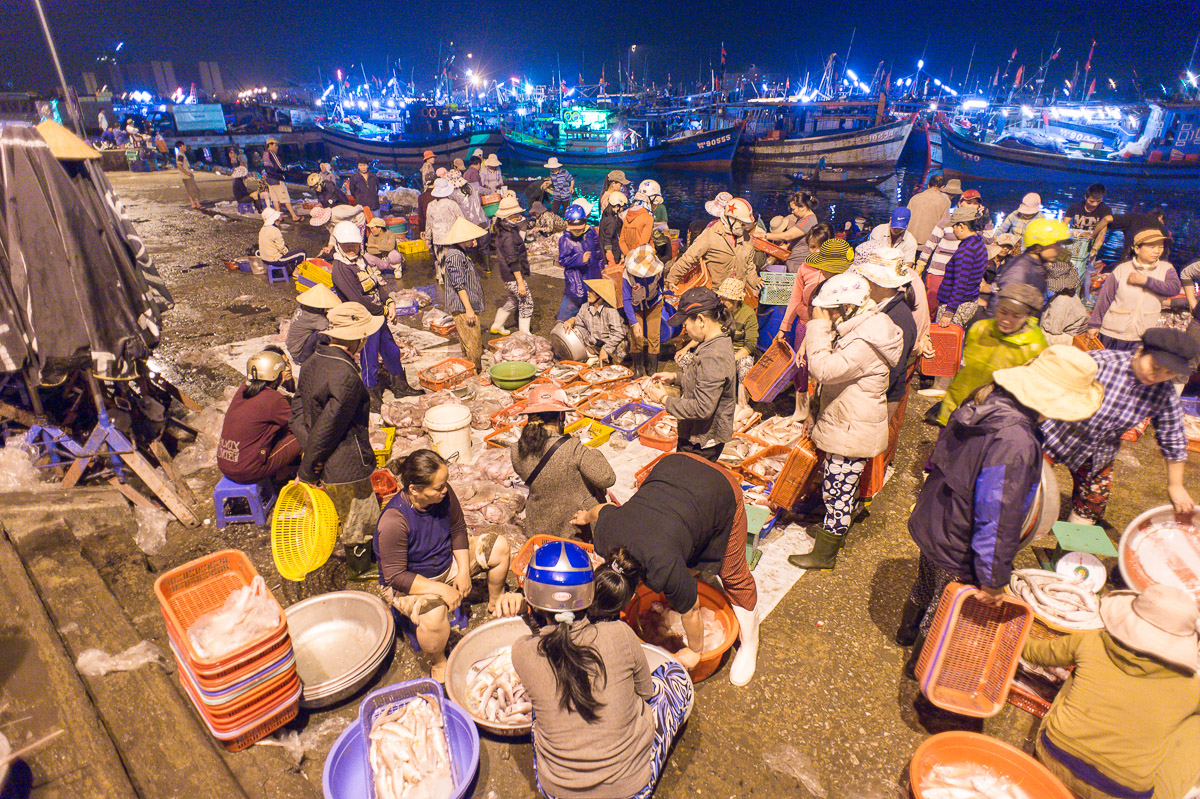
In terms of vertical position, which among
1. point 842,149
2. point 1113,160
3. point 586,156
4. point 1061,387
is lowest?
point 586,156

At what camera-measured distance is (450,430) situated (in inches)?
219

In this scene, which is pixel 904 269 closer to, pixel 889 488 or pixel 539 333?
pixel 889 488

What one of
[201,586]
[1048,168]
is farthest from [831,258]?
[1048,168]

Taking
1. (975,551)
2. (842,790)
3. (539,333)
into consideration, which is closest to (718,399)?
(975,551)

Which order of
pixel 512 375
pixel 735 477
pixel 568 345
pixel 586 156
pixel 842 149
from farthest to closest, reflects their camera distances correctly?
pixel 586 156 < pixel 842 149 < pixel 568 345 < pixel 512 375 < pixel 735 477

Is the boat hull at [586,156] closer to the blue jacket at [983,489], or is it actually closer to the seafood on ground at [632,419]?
the seafood on ground at [632,419]

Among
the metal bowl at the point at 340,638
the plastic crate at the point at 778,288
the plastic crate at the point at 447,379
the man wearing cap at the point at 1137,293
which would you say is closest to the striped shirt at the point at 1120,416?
the man wearing cap at the point at 1137,293

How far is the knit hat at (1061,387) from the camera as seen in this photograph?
118 inches

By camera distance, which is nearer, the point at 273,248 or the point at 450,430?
the point at 450,430

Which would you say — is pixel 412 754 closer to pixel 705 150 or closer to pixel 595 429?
pixel 595 429

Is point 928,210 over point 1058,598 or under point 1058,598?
over

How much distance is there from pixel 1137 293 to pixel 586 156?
135 feet

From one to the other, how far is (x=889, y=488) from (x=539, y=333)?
6004mm

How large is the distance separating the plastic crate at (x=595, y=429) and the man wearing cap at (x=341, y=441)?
2.25 meters
